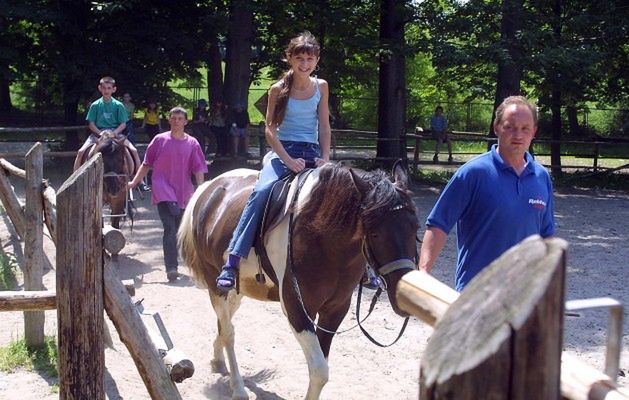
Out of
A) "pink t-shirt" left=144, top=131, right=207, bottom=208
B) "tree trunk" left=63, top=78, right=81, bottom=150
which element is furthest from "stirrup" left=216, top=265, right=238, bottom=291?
"tree trunk" left=63, top=78, right=81, bottom=150

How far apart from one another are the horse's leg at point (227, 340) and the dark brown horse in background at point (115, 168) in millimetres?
4119

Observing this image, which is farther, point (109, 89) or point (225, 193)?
point (109, 89)

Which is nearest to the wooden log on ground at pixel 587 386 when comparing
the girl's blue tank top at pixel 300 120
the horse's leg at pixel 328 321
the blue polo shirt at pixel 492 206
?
the blue polo shirt at pixel 492 206

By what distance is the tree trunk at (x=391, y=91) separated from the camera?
17609mm

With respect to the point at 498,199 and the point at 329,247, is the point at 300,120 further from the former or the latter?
the point at 498,199

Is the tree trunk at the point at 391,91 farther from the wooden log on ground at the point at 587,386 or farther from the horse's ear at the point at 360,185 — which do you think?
the wooden log on ground at the point at 587,386

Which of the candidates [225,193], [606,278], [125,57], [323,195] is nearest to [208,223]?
[225,193]

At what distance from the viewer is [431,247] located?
3711 millimetres

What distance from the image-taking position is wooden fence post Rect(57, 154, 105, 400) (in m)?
3.35

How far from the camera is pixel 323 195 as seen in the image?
4.97 metres

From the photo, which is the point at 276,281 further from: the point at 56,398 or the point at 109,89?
the point at 109,89

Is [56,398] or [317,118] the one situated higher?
[317,118]

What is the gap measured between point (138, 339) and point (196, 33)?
17.5 metres

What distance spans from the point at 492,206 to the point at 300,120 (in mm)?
2087
